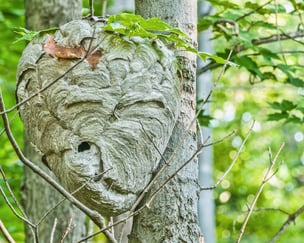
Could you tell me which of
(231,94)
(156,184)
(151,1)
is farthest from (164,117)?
(231,94)

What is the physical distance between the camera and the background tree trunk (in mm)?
3994

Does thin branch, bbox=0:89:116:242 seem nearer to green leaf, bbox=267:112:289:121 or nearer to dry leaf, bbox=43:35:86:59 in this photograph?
dry leaf, bbox=43:35:86:59

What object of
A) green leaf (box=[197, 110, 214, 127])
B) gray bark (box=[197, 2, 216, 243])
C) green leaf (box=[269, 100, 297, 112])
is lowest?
gray bark (box=[197, 2, 216, 243])

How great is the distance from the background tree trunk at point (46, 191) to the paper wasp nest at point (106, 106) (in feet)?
5.45

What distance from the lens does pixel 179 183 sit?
2287 millimetres

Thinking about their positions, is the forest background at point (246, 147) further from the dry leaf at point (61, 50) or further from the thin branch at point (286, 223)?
the dry leaf at point (61, 50)

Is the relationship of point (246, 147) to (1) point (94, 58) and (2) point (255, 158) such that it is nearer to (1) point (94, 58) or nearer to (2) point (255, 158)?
(2) point (255, 158)

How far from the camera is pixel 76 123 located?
7.53 ft

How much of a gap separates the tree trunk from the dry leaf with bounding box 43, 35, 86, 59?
0.32m

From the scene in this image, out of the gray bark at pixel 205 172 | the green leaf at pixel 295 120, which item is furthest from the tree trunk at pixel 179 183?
the gray bark at pixel 205 172

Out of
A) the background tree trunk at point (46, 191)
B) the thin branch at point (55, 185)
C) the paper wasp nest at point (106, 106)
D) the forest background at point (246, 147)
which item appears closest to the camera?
the thin branch at point (55, 185)

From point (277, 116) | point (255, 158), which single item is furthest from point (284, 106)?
point (255, 158)

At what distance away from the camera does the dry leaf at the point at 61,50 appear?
2.31 m

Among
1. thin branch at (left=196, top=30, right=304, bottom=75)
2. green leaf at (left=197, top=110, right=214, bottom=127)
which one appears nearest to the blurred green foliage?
thin branch at (left=196, top=30, right=304, bottom=75)
